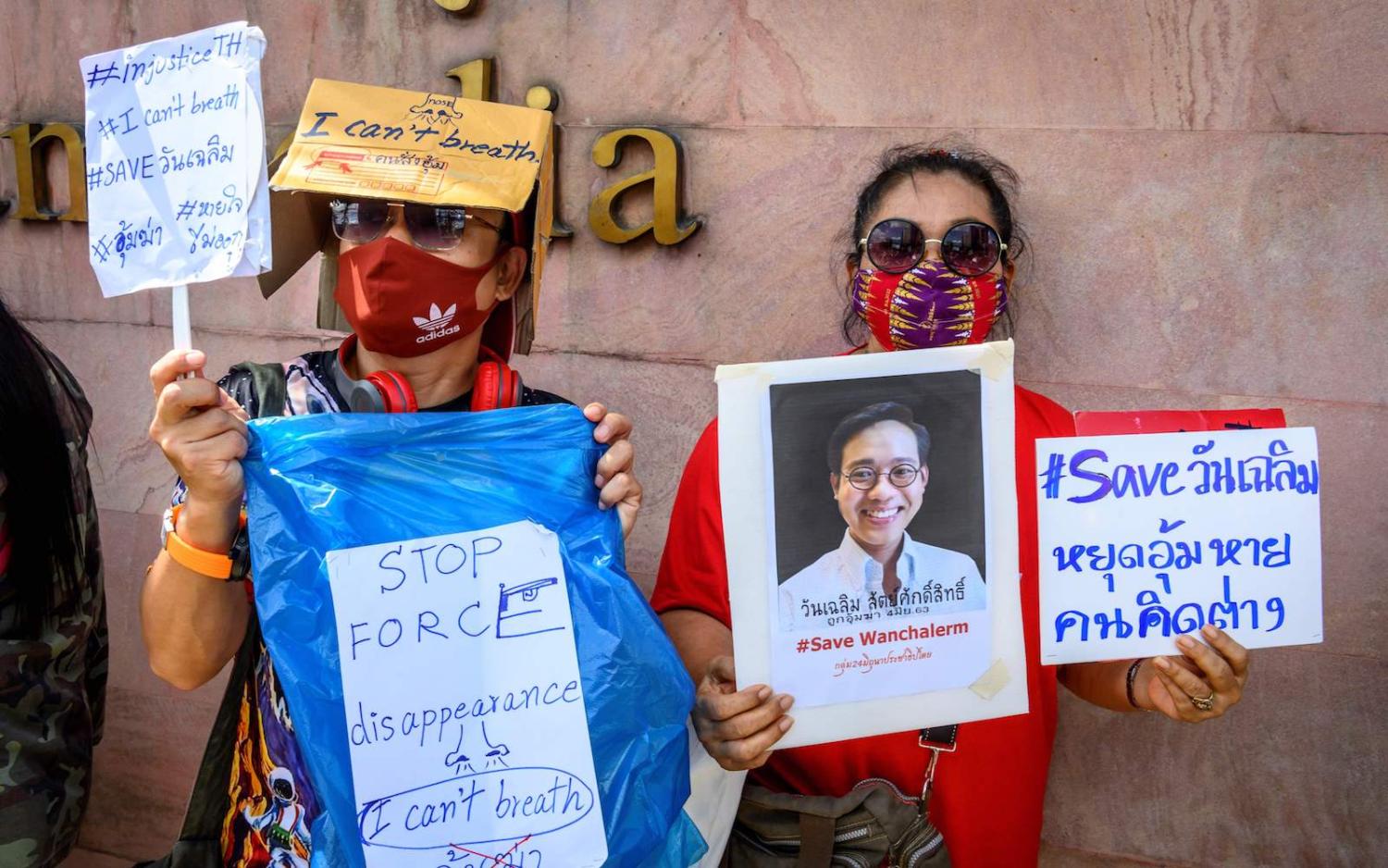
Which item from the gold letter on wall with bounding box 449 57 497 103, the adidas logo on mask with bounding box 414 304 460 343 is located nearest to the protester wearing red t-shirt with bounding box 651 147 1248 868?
the adidas logo on mask with bounding box 414 304 460 343

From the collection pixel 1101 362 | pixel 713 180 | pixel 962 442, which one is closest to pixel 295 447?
pixel 962 442

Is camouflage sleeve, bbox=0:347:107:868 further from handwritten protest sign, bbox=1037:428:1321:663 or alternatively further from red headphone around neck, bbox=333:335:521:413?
handwritten protest sign, bbox=1037:428:1321:663

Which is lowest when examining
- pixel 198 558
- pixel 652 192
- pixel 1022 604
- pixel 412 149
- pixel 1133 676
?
pixel 1133 676

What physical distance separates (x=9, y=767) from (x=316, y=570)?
69 centimetres

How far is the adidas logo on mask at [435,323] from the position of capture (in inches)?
77.4

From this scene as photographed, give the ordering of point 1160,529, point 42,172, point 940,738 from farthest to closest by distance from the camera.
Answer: point 42,172 → point 940,738 → point 1160,529

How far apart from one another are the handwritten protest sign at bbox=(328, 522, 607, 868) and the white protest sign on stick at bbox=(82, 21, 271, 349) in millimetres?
491

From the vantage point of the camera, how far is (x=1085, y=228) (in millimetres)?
2883

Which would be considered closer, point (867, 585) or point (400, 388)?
point (867, 585)

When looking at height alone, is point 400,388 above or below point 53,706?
above

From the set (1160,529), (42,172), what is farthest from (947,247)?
(42,172)

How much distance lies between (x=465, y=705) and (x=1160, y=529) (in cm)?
114

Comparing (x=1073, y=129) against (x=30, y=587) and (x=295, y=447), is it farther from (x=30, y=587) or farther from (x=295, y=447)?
(x=30, y=587)

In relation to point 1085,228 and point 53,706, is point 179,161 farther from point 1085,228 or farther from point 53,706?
point 1085,228
